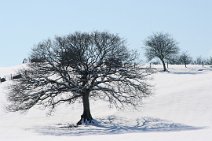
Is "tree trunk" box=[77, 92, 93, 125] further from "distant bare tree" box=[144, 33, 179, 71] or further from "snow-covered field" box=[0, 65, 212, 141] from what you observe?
"distant bare tree" box=[144, 33, 179, 71]

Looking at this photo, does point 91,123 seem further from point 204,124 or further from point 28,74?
point 204,124

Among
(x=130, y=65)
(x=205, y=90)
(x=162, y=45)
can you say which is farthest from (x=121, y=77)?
(x=162, y=45)

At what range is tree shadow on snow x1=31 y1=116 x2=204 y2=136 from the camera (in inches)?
1195

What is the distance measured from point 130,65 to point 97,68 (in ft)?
8.66

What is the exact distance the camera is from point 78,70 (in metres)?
35.4

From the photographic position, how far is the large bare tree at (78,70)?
34875 mm

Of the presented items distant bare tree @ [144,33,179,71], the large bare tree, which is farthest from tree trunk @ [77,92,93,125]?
distant bare tree @ [144,33,179,71]

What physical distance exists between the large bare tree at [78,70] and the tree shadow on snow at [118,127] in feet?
4.88

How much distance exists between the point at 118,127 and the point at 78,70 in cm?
573

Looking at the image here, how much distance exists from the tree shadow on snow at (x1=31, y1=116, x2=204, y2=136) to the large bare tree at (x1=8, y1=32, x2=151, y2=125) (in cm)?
149

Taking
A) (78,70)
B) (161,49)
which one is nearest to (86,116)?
(78,70)

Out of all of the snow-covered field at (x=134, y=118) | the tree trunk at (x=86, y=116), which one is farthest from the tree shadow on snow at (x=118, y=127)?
the tree trunk at (x=86, y=116)

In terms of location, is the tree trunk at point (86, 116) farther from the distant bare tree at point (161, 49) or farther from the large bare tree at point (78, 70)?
the distant bare tree at point (161, 49)

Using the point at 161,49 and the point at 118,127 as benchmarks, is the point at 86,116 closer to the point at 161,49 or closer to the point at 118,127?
the point at 118,127
